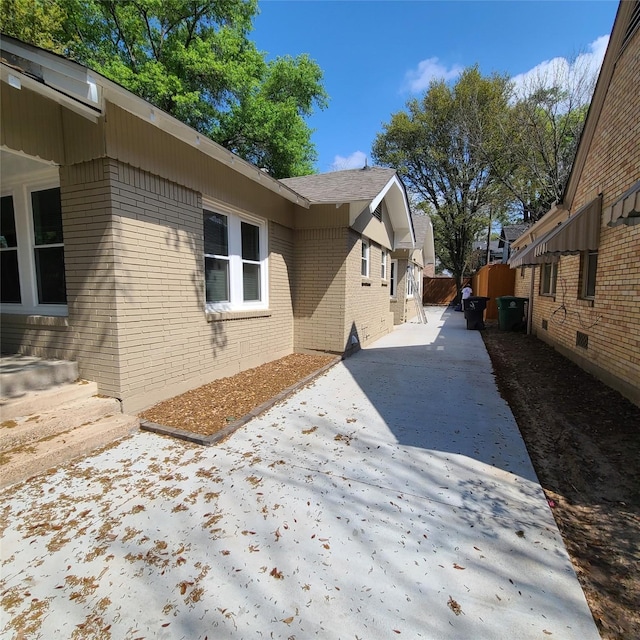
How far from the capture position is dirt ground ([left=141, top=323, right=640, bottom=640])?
221 cm

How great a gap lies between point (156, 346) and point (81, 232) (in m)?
1.69

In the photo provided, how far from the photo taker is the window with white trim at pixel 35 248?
479 centimetres

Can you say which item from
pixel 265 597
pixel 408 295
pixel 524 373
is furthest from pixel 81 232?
pixel 408 295

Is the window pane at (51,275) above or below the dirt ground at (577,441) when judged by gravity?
above

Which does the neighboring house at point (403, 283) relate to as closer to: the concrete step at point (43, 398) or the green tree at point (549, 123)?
the green tree at point (549, 123)

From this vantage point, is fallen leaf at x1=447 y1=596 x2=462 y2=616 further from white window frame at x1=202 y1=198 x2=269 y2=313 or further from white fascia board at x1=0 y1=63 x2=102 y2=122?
white fascia board at x1=0 y1=63 x2=102 y2=122

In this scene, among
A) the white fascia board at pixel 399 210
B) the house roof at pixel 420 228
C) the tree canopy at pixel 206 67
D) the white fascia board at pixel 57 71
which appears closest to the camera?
the white fascia board at pixel 57 71

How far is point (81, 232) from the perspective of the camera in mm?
4359

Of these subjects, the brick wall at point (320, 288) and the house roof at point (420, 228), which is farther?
the house roof at point (420, 228)

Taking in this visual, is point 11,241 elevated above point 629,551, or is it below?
above

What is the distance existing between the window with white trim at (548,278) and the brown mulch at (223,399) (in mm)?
7416

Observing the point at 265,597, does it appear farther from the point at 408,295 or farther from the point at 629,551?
the point at 408,295

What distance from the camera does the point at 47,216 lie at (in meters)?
4.82

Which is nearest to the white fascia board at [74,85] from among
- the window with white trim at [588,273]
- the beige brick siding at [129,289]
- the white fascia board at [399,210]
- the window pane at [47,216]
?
the beige brick siding at [129,289]
